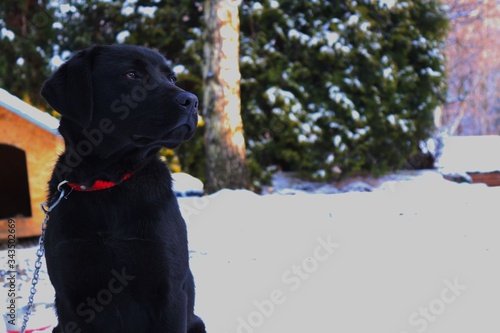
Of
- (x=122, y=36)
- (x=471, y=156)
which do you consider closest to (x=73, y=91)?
(x=122, y=36)

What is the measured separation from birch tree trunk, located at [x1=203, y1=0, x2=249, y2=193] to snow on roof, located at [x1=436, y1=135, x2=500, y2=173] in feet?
16.1

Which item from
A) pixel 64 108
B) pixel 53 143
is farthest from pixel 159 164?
pixel 53 143

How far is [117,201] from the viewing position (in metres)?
2.33

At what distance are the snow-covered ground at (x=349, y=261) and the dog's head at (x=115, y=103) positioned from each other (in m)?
1.54

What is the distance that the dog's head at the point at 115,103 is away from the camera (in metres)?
2.34

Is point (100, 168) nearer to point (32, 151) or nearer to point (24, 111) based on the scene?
point (24, 111)

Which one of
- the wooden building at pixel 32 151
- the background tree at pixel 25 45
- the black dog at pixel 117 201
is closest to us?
the black dog at pixel 117 201

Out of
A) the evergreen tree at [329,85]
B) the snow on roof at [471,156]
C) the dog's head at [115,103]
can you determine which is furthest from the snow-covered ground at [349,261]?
the snow on roof at [471,156]

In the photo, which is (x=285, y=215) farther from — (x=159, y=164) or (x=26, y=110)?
(x=159, y=164)

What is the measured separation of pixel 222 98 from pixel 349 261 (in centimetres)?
349

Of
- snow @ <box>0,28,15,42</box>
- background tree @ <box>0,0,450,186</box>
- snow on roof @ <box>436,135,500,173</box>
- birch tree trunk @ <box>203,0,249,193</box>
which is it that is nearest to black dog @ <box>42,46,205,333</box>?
birch tree trunk @ <box>203,0,249,193</box>

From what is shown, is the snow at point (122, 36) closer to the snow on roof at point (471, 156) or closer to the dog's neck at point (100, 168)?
the dog's neck at point (100, 168)

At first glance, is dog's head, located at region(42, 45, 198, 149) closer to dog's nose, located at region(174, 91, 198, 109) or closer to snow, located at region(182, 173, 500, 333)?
dog's nose, located at region(174, 91, 198, 109)

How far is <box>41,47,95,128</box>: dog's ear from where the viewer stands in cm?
232
